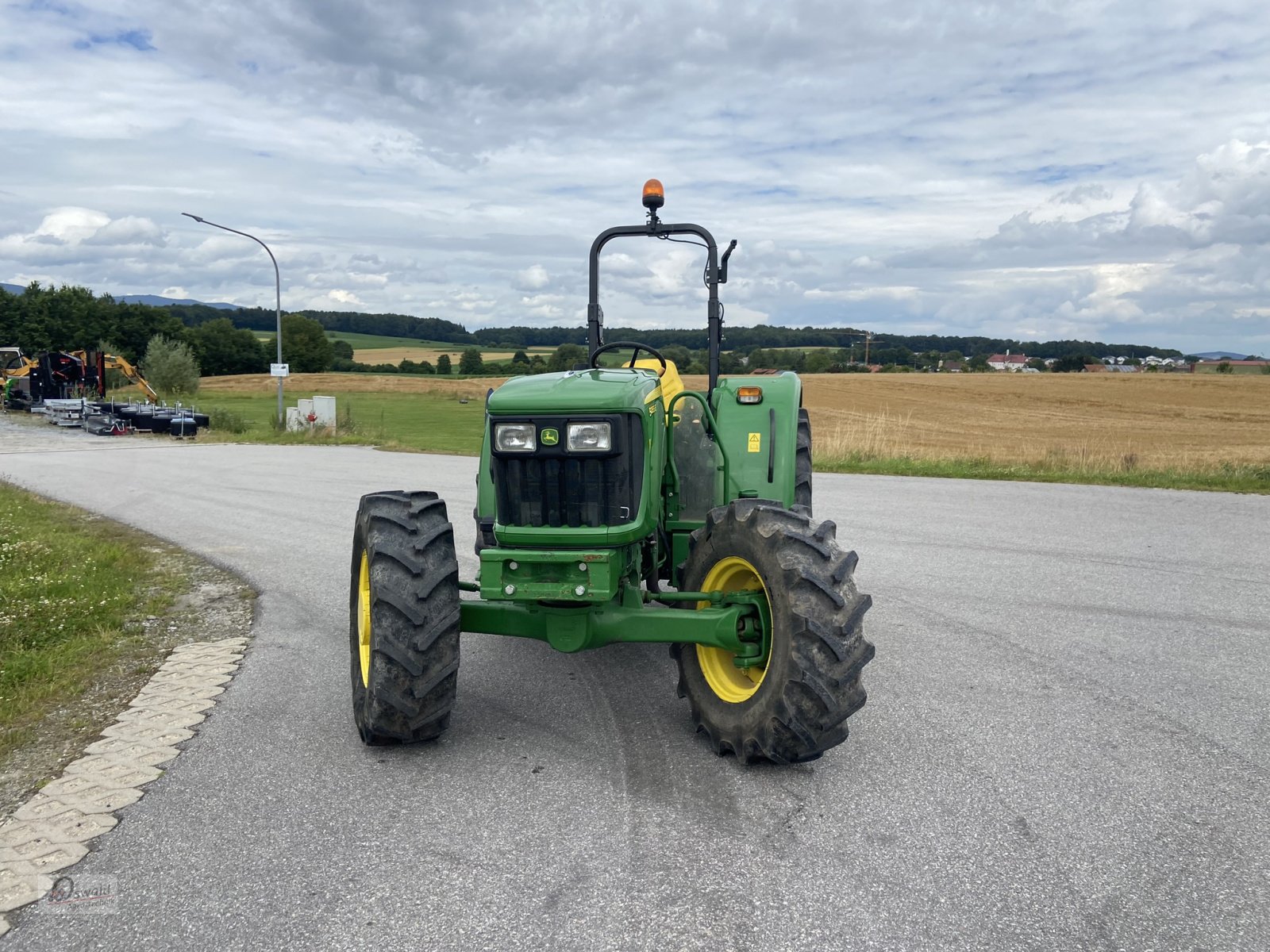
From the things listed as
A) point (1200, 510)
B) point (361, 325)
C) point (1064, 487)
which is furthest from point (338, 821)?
point (361, 325)

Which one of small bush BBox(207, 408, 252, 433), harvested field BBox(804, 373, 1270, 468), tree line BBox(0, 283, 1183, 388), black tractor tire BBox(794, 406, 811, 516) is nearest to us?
black tractor tire BBox(794, 406, 811, 516)

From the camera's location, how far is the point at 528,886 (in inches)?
128

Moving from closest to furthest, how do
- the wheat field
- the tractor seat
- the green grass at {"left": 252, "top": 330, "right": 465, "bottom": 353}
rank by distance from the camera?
the tractor seat
the wheat field
the green grass at {"left": 252, "top": 330, "right": 465, "bottom": 353}

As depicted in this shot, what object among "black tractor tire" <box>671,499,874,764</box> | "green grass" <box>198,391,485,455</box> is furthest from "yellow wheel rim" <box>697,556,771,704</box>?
"green grass" <box>198,391,485,455</box>

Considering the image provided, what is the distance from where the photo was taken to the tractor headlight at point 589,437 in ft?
14.3

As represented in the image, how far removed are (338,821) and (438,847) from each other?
0.44 metres

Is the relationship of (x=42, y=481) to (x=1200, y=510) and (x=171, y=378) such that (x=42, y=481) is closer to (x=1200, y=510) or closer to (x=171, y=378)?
(x=1200, y=510)

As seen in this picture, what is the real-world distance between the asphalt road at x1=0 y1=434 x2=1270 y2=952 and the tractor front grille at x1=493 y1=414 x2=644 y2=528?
992 millimetres

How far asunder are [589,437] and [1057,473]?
12.9 meters

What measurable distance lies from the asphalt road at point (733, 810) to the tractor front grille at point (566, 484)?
0.99 m

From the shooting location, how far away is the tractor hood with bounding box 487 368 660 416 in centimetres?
438

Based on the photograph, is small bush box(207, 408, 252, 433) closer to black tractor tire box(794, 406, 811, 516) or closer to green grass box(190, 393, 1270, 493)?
green grass box(190, 393, 1270, 493)

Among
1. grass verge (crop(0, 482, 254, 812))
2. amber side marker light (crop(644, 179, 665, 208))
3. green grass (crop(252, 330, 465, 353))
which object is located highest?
green grass (crop(252, 330, 465, 353))

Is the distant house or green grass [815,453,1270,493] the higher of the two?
the distant house
